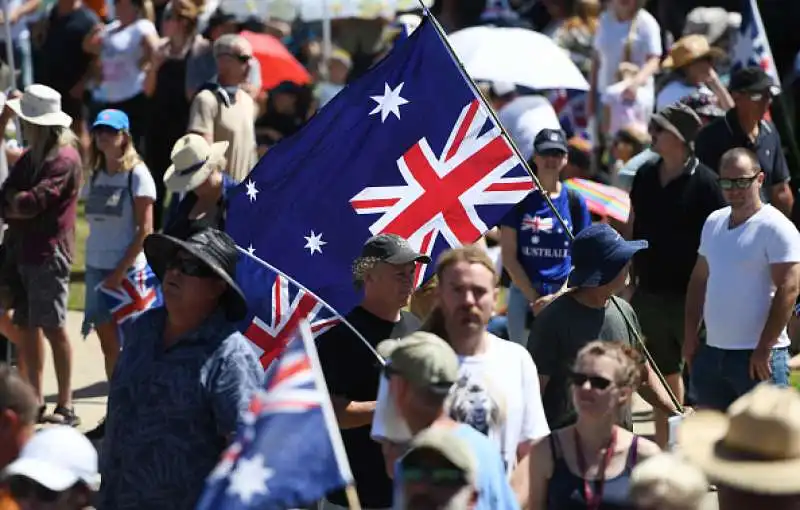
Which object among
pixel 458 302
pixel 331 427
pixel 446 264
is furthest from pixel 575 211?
pixel 331 427

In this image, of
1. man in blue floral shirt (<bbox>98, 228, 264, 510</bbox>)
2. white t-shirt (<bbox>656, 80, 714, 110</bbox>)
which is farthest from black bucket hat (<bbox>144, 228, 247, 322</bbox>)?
white t-shirt (<bbox>656, 80, 714, 110</bbox>)

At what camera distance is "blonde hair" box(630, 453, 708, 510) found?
4.22 metres

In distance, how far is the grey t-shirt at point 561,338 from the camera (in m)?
6.76

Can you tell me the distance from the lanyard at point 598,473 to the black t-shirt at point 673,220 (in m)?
3.80

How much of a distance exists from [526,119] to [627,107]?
8.12 feet

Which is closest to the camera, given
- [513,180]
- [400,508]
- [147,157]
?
[400,508]

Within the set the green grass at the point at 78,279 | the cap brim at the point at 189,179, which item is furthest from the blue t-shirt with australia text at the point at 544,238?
the green grass at the point at 78,279

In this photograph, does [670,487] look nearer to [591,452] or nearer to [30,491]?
[591,452]

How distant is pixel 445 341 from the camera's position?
18.8 ft

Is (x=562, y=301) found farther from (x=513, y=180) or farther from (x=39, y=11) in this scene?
(x=39, y=11)

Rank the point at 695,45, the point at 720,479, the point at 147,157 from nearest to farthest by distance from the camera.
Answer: the point at 720,479
the point at 695,45
the point at 147,157

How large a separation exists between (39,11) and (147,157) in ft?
9.81

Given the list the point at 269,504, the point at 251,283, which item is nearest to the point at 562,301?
the point at 251,283

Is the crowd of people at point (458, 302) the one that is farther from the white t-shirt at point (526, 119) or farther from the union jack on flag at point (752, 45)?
the union jack on flag at point (752, 45)
